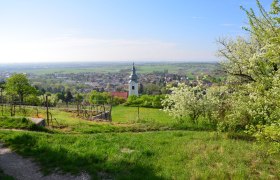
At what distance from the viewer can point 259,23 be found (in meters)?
8.07

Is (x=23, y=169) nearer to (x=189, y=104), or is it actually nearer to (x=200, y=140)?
(x=200, y=140)

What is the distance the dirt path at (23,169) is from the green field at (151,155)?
0.31 metres

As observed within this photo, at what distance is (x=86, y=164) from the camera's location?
11.1 m

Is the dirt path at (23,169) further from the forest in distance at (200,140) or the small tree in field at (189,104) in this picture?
the small tree in field at (189,104)

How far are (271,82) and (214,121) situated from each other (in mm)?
10308

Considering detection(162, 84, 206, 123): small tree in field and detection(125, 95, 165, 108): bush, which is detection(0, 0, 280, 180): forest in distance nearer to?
detection(162, 84, 206, 123): small tree in field

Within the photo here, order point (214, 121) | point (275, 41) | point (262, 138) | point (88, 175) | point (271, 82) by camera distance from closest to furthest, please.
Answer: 1. point (275, 41)
2. point (262, 138)
3. point (271, 82)
4. point (88, 175)
5. point (214, 121)

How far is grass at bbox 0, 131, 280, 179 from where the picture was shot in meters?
10.1

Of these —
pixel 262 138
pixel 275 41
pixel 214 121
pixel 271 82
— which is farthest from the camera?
pixel 214 121

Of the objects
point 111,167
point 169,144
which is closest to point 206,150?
point 169,144

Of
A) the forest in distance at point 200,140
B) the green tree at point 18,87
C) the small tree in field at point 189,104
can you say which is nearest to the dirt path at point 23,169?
the forest in distance at point 200,140

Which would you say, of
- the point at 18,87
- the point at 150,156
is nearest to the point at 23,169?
the point at 150,156

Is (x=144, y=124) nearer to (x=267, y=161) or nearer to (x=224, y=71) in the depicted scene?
(x=224, y=71)

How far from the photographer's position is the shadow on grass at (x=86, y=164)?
10188mm
